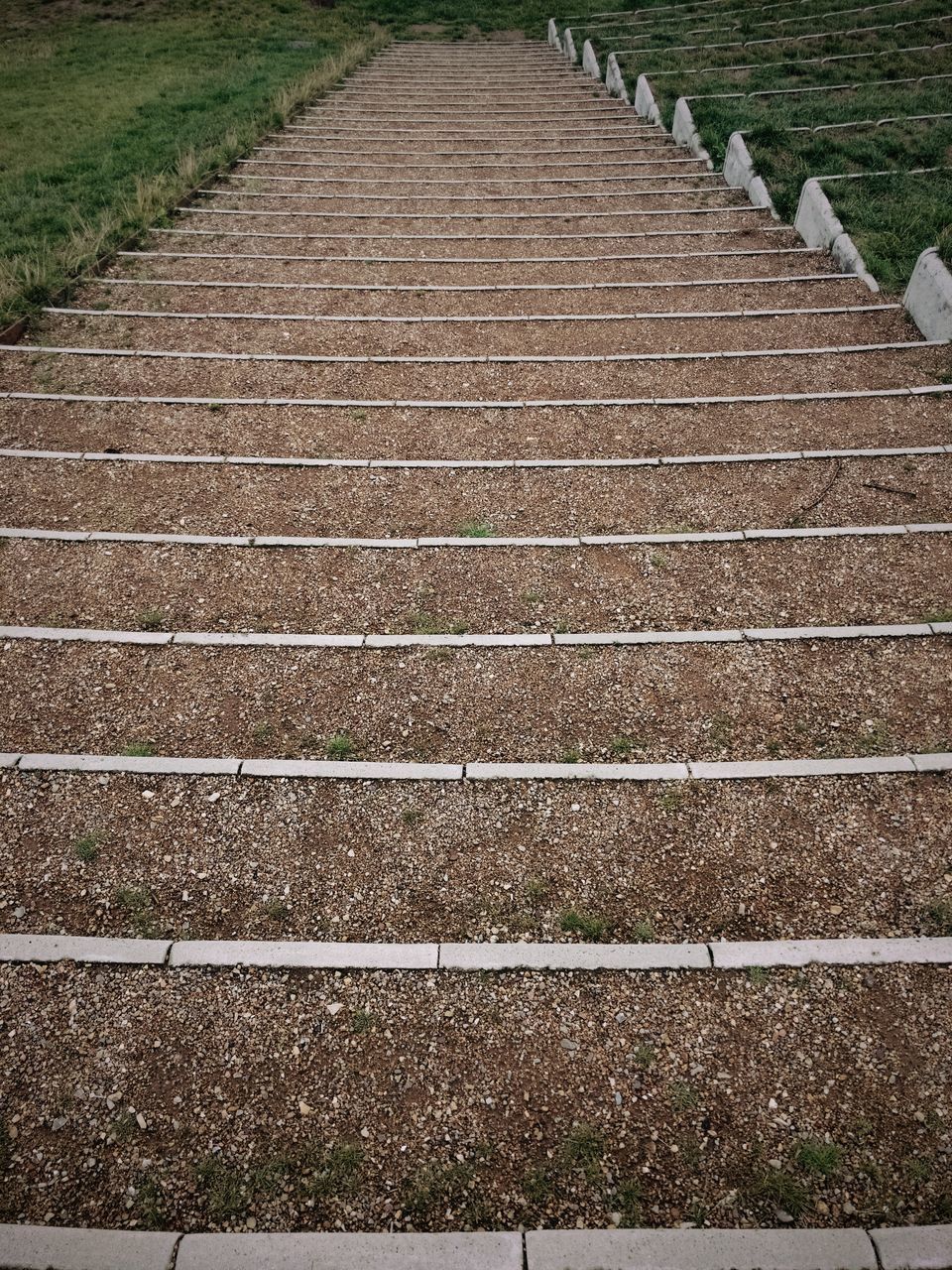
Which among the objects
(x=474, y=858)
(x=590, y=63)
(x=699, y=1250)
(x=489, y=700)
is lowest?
(x=699, y=1250)

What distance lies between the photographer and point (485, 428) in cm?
649

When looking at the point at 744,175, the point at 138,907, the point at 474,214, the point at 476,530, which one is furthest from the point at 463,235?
the point at 138,907

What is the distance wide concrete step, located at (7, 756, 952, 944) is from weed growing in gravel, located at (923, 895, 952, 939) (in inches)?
0.7

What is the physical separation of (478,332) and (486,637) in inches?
181

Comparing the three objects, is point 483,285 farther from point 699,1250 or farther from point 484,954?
point 699,1250

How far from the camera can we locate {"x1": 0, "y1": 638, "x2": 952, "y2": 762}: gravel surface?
4031 millimetres

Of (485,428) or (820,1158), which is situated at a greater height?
(485,428)

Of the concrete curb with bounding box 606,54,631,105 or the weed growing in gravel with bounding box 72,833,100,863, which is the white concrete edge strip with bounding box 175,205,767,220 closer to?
the concrete curb with bounding box 606,54,631,105

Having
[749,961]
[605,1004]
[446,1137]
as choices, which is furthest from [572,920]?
[446,1137]

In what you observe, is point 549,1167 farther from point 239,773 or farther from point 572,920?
point 239,773

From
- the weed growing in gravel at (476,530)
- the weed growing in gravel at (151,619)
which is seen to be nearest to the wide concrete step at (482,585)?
the weed growing in gravel at (151,619)

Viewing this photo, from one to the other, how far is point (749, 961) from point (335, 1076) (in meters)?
1.78

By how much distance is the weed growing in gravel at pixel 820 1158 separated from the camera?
8.49 feet

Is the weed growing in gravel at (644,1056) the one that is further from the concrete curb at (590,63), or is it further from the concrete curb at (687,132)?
the concrete curb at (590,63)
